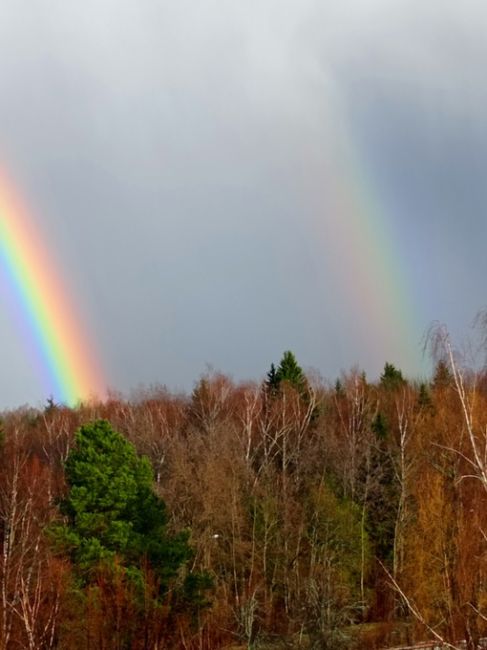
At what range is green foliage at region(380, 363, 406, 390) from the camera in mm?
68438

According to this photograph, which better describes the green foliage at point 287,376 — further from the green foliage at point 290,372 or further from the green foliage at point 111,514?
the green foliage at point 111,514

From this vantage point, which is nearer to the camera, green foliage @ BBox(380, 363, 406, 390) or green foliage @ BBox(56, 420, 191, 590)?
green foliage @ BBox(56, 420, 191, 590)

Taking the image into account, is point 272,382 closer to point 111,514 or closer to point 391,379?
point 391,379

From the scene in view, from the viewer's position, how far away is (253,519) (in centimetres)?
4622

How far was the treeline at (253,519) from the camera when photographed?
2666cm

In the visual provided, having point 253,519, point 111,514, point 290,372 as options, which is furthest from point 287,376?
point 111,514

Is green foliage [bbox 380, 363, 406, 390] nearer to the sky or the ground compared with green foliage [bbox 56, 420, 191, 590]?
nearer to the sky

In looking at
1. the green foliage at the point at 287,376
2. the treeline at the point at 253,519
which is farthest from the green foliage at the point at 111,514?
the green foliage at the point at 287,376

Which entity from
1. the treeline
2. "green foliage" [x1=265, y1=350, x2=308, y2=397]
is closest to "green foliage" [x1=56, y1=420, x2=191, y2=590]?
the treeline

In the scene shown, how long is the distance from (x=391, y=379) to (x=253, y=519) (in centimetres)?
3035

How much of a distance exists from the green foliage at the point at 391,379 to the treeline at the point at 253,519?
284mm

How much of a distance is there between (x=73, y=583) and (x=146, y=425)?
31316 mm

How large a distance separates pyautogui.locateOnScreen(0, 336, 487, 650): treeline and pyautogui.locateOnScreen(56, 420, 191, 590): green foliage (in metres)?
0.07

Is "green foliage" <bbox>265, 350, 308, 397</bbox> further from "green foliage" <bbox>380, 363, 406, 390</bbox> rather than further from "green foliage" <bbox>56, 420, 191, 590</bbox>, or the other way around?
"green foliage" <bbox>56, 420, 191, 590</bbox>
